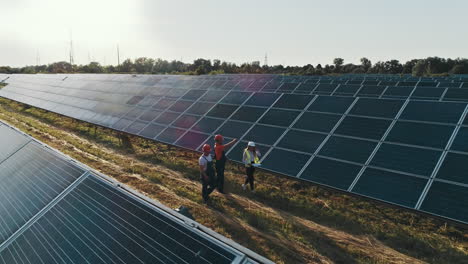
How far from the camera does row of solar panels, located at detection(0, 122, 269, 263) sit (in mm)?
3531

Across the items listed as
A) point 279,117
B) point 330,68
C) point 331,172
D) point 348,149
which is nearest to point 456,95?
point 348,149

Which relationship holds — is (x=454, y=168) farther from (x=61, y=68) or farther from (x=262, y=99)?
(x=61, y=68)

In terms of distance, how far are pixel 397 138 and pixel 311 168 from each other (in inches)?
126

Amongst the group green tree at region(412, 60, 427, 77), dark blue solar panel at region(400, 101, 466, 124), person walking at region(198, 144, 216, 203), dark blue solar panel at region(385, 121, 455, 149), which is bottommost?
person walking at region(198, 144, 216, 203)

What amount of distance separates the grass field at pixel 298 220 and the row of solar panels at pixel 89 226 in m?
4.84

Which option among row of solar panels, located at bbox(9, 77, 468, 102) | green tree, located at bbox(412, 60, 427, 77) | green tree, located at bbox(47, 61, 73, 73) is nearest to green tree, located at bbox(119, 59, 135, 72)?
green tree, located at bbox(47, 61, 73, 73)

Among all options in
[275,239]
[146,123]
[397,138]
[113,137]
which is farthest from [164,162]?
[397,138]

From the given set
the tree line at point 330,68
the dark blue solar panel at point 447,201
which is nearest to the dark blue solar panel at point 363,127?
the dark blue solar panel at point 447,201

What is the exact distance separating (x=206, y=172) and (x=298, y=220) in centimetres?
378

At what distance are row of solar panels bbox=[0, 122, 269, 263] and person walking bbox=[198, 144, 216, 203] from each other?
15.1ft

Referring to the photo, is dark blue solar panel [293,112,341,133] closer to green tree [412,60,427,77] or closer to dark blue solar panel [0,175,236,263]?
dark blue solar panel [0,175,236,263]

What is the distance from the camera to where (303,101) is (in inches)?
523

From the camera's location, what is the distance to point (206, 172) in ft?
34.2

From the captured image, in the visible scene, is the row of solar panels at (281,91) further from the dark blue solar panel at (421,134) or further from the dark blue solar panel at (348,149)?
the dark blue solar panel at (348,149)
